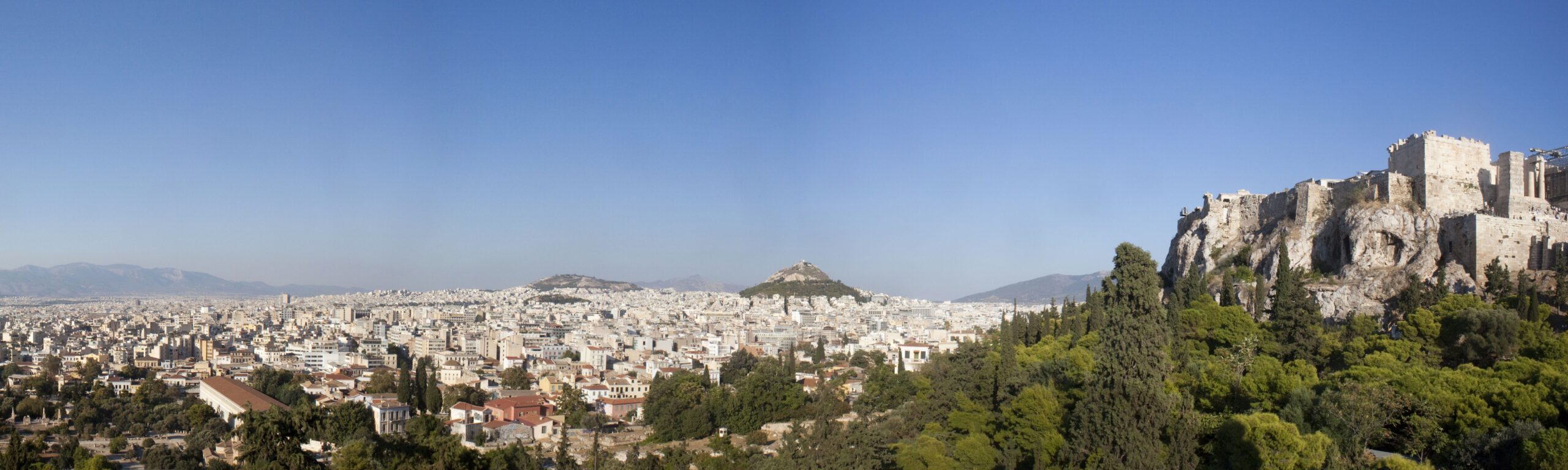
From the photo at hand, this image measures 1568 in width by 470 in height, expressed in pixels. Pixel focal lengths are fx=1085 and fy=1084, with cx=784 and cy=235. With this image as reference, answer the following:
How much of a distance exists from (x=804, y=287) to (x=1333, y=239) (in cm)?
11134

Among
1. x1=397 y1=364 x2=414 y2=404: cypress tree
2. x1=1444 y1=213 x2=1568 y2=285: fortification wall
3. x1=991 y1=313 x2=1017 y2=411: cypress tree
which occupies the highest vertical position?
x1=1444 y1=213 x2=1568 y2=285: fortification wall

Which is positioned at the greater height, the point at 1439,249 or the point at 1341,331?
the point at 1439,249

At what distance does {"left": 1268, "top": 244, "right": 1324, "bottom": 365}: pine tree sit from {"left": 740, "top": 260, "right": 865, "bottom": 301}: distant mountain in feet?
350

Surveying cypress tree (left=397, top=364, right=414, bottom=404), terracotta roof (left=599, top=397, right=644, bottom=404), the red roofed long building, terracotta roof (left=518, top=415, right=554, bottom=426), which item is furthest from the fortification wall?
the red roofed long building

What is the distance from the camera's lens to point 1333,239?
3181 cm

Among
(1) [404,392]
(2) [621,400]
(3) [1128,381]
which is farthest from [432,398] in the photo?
(3) [1128,381]

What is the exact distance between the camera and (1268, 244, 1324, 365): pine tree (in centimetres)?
2430

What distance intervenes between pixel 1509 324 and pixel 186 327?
96.3 m

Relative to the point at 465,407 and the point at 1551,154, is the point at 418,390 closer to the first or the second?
the point at 465,407

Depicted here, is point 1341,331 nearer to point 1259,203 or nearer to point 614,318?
point 1259,203

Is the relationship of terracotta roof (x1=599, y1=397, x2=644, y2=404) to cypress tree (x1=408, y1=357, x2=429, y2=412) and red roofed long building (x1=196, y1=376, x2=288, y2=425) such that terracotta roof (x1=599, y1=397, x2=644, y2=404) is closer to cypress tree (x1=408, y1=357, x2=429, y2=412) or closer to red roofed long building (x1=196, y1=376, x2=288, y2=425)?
cypress tree (x1=408, y1=357, x2=429, y2=412)

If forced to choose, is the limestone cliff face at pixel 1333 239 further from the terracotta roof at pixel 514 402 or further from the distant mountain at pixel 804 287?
the distant mountain at pixel 804 287

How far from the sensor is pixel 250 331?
92.3 meters

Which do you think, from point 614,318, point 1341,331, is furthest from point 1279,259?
point 614,318
